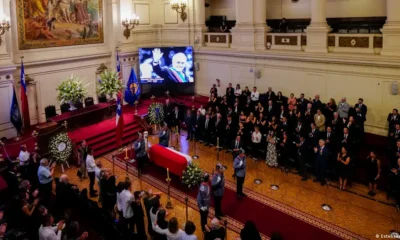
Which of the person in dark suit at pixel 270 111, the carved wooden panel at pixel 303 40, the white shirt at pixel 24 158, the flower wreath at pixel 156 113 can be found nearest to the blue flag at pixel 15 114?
the white shirt at pixel 24 158

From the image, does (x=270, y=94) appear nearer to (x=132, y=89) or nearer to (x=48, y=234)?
(x=132, y=89)

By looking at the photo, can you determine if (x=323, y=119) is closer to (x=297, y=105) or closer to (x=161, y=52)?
(x=297, y=105)

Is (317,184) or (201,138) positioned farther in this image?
(201,138)

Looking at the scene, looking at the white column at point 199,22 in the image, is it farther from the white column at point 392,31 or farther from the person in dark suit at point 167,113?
the white column at point 392,31

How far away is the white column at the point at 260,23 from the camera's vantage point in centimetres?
1636

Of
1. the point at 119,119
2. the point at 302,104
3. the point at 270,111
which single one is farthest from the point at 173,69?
the point at 302,104

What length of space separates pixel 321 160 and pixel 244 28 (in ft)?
25.6

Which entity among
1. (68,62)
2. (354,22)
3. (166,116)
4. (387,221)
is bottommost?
(387,221)

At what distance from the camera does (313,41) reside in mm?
14680

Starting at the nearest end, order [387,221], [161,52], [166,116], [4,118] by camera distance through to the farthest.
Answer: [387,221]
[4,118]
[166,116]
[161,52]

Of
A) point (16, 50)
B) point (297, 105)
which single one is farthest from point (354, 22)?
point (16, 50)

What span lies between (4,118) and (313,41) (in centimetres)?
1146

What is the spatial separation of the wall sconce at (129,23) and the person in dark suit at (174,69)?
4.79 ft

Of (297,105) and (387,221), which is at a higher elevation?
(297,105)
